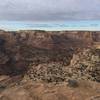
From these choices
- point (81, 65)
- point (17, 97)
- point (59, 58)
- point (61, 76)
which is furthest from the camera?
point (59, 58)

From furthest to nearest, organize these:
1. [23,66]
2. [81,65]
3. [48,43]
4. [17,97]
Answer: [48,43]
[23,66]
[81,65]
[17,97]

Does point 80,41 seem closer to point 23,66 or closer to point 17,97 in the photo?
point 23,66

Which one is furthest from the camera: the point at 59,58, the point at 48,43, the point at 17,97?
the point at 48,43

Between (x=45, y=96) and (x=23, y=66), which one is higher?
(x=45, y=96)

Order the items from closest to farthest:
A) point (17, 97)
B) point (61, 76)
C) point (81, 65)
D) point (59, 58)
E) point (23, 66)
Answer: point (17, 97) → point (61, 76) → point (81, 65) → point (23, 66) → point (59, 58)

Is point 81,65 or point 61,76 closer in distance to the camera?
point 61,76

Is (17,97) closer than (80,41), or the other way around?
(17,97)

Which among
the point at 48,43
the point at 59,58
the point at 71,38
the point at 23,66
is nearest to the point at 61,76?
the point at 23,66

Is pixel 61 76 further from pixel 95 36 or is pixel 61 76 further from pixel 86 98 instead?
pixel 95 36

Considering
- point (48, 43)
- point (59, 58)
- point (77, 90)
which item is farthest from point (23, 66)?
point (77, 90)
